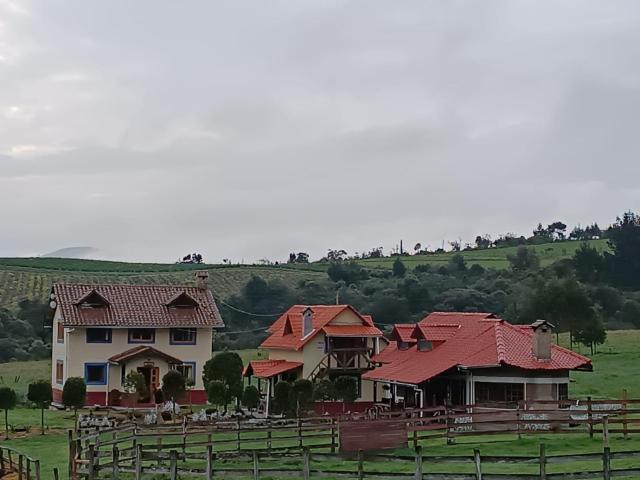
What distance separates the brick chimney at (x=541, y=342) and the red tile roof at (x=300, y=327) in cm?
1369

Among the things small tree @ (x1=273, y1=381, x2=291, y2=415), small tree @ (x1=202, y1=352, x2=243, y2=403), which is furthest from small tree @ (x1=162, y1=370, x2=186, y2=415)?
small tree @ (x1=273, y1=381, x2=291, y2=415)

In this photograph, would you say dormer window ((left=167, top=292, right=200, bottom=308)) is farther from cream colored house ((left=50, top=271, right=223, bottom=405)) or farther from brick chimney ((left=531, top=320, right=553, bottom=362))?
brick chimney ((left=531, top=320, right=553, bottom=362))

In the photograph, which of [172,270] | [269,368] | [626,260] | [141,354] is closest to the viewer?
[269,368]

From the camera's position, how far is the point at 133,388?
175 ft

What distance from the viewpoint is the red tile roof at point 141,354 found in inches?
2159

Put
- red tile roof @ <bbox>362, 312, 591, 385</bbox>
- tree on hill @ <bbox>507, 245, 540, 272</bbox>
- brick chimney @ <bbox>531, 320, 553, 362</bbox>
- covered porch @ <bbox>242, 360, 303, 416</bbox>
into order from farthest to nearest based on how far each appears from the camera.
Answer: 1. tree on hill @ <bbox>507, 245, 540, 272</bbox>
2. covered porch @ <bbox>242, 360, 303, 416</bbox>
3. brick chimney @ <bbox>531, 320, 553, 362</bbox>
4. red tile roof @ <bbox>362, 312, 591, 385</bbox>

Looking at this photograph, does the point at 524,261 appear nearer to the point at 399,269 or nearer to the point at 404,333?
the point at 399,269

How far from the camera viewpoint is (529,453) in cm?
2866

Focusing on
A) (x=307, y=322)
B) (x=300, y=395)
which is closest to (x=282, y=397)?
(x=300, y=395)

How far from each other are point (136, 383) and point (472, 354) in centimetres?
1759

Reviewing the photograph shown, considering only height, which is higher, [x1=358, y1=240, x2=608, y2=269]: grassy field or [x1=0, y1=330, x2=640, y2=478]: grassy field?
[x1=358, y1=240, x2=608, y2=269]: grassy field

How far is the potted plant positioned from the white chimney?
8.69 meters

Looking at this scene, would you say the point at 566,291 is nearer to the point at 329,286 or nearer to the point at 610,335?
the point at 610,335

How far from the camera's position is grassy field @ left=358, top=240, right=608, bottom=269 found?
409 ft
